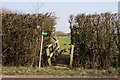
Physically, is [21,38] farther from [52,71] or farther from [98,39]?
[98,39]

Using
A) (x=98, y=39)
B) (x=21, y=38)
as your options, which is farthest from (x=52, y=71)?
(x=98, y=39)

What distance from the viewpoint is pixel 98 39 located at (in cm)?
1383

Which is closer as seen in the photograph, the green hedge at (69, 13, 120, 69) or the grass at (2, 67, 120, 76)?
the grass at (2, 67, 120, 76)

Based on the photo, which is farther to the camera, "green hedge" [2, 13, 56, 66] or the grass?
"green hedge" [2, 13, 56, 66]

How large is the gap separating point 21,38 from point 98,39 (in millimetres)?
3606

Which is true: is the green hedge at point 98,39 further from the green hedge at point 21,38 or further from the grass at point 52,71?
the green hedge at point 21,38

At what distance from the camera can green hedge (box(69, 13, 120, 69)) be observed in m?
13.7

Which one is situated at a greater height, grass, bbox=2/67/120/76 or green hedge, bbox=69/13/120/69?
green hedge, bbox=69/13/120/69

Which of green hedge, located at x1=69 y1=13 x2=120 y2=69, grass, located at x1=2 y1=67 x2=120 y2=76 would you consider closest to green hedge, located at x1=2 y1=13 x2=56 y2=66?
grass, located at x1=2 y1=67 x2=120 y2=76

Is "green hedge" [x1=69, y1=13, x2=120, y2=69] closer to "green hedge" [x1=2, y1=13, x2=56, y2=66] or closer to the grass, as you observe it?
the grass

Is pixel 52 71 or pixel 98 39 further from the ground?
pixel 98 39

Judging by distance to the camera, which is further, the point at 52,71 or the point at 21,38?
the point at 21,38

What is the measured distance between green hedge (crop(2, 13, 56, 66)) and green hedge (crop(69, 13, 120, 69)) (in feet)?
6.08

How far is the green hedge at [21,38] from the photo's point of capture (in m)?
13.6
